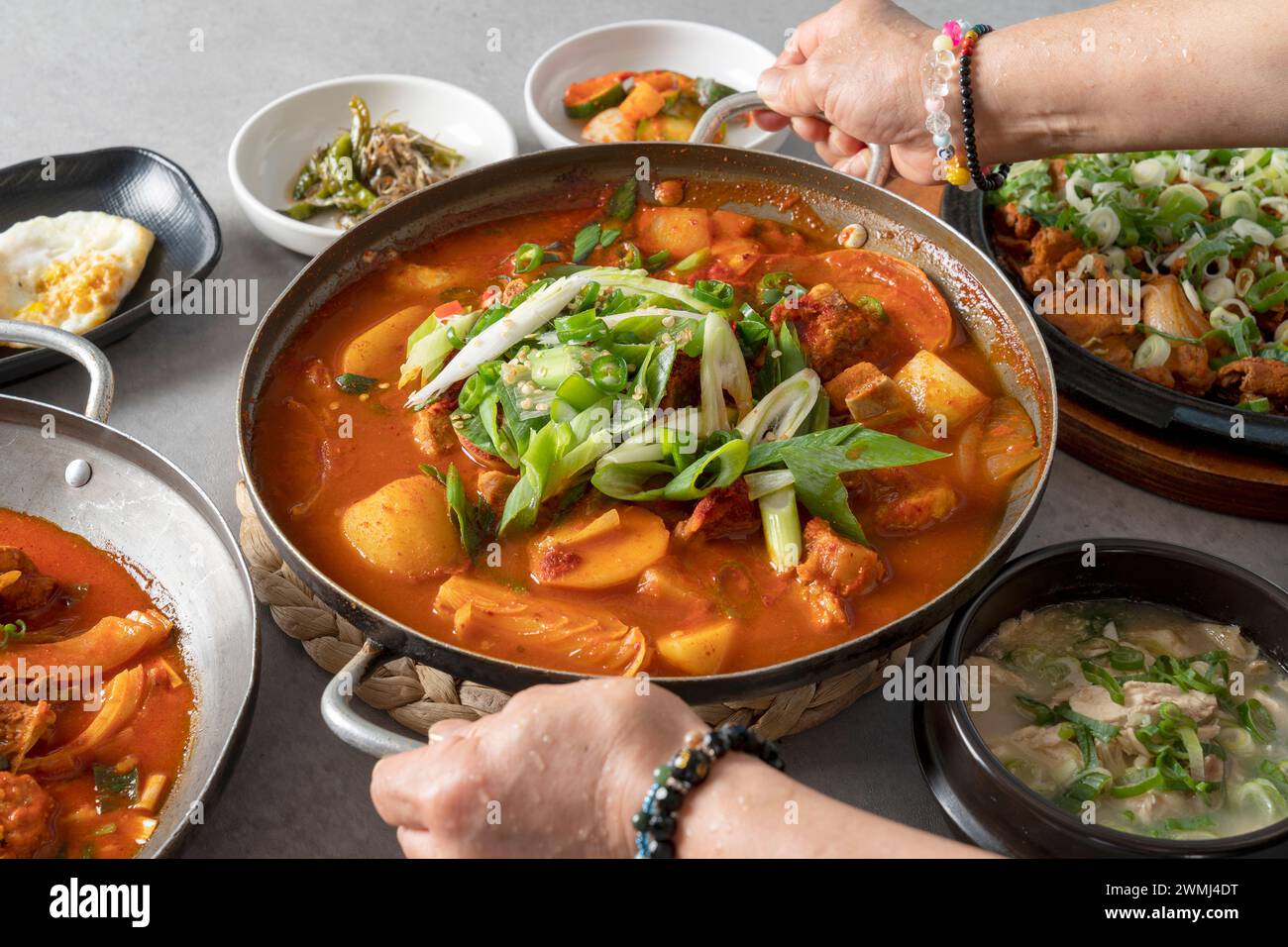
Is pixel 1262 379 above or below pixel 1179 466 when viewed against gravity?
above

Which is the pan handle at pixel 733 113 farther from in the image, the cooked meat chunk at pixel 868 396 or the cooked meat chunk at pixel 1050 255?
the cooked meat chunk at pixel 868 396

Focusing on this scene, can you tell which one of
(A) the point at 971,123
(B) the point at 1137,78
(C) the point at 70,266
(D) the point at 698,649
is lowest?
(D) the point at 698,649

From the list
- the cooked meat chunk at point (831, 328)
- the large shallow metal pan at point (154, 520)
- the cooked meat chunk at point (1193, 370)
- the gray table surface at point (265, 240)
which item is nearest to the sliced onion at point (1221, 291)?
the cooked meat chunk at point (1193, 370)

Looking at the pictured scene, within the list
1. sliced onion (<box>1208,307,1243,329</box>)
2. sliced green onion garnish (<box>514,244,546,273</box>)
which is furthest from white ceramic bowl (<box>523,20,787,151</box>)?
sliced onion (<box>1208,307,1243,329</box>)

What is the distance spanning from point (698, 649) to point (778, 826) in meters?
0.61

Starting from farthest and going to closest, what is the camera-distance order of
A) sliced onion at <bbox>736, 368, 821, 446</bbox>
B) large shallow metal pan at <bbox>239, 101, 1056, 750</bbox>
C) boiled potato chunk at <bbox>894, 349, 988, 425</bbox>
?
boiled potato chunk at <bbox>894, 349, 988, 425</bbox> < sliced onion at <bbox>736, 368, 821, 446</bbox> < large shallow metal pan at <bbox>239, 101, 1056, 750</bbox>

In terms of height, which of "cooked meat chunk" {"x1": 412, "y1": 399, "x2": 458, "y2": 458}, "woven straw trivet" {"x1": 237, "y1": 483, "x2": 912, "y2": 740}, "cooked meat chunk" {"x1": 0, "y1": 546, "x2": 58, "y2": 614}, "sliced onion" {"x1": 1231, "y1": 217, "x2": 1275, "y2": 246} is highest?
"sliced onion" {"x1": 1231, "y1": 217, "x2": 1275, "y2": 246}

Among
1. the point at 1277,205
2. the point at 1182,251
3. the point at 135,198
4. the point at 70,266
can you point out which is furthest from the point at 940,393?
the point at 135,198

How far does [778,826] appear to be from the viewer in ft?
5.38

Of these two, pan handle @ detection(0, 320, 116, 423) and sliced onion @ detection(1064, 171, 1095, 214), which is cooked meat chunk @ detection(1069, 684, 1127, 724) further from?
pan handle @ detection(0, 320, 116, 423)

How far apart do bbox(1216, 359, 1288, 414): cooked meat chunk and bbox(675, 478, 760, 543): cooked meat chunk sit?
1452mm

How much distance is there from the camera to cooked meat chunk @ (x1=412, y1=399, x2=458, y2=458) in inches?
103

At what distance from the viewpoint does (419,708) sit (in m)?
2.39

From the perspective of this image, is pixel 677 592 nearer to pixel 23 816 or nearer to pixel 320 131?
pixel 23 816
